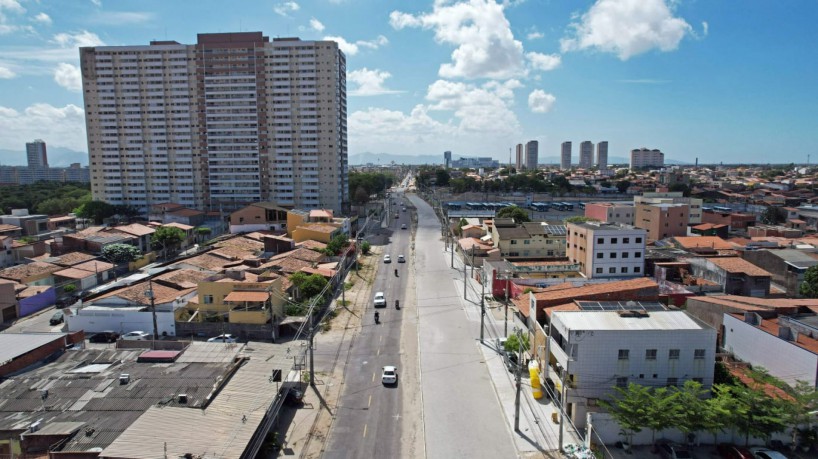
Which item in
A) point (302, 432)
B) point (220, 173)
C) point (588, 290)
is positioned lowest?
point (302, 432)

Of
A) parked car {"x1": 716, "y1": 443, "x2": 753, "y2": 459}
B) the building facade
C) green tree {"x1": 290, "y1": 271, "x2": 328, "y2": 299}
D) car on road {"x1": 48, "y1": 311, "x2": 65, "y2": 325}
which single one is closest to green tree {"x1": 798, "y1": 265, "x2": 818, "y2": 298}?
the building facade

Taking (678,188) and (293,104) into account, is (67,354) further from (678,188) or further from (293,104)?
(678,188)

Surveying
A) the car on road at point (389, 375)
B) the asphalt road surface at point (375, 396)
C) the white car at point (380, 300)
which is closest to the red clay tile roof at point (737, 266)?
the asphalt road surface at point (375, 396)

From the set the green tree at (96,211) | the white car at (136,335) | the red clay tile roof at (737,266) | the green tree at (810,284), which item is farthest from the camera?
the green tree at (96,211)

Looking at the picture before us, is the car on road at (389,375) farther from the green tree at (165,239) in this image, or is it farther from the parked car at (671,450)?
the green tree at (165,239)

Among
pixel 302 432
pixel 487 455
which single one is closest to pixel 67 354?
pixel 302 432

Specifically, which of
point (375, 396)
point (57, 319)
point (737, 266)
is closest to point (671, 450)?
point (375, 396)
